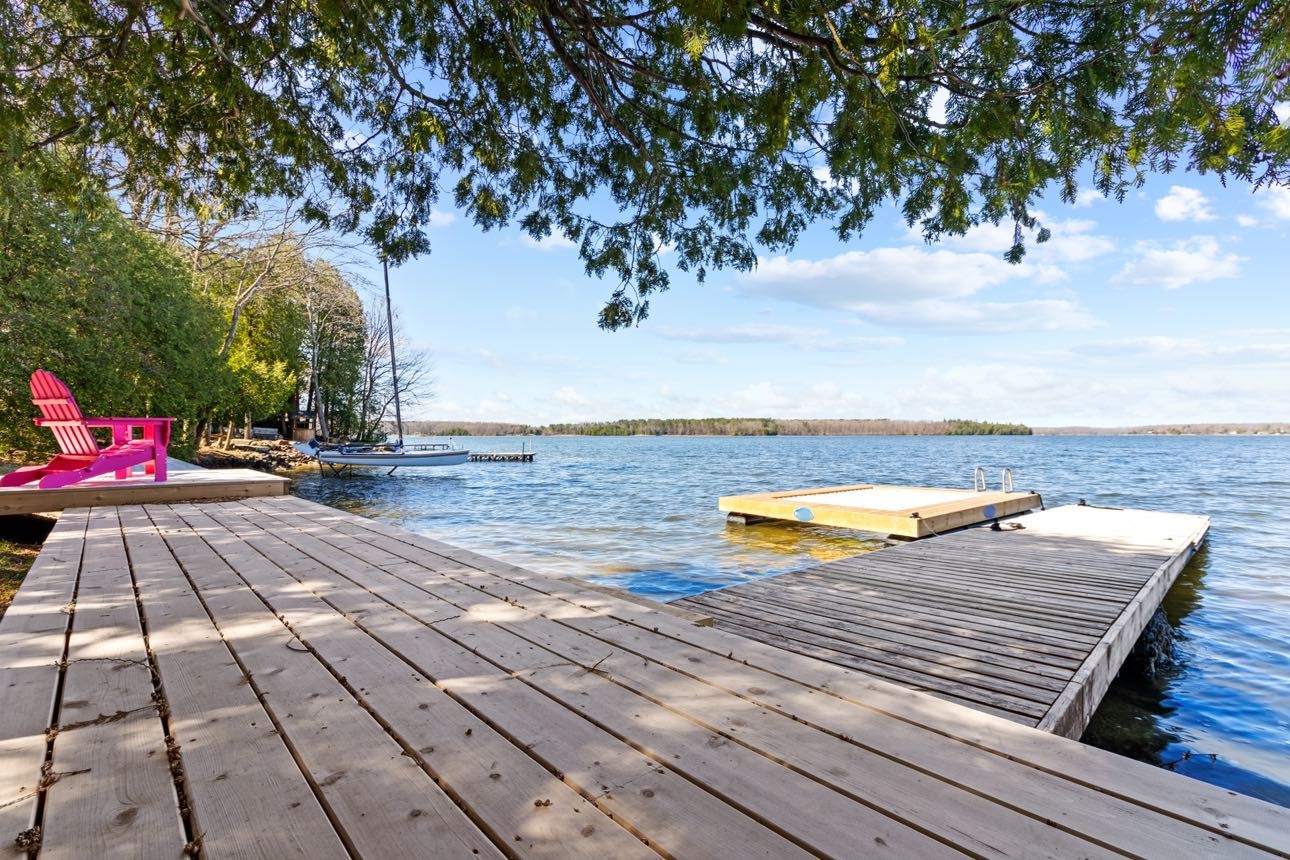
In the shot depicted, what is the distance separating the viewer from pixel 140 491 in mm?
7402

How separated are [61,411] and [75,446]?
0.50 m

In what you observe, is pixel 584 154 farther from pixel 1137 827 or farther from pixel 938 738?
pixel 1137 827

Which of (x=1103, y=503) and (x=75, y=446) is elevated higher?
(x=75, y=446)

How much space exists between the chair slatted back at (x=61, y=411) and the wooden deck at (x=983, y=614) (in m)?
7.59

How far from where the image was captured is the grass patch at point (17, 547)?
5637 mm

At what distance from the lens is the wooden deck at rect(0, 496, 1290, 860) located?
137 centimetres

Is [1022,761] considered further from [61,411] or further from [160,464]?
[61,411]

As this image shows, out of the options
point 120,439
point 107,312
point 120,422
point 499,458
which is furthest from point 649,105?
point 499,458

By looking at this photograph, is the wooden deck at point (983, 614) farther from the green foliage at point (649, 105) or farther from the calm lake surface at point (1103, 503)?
the green foliage at point (649, 105)

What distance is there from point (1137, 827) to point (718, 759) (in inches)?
37.3

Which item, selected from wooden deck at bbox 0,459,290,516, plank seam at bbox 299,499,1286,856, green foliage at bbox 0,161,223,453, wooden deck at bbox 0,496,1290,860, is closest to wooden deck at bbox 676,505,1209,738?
plank seam at bbox 299,499,1286,856

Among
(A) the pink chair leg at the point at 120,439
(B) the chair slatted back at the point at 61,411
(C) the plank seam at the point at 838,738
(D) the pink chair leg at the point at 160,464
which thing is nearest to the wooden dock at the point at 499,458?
(A) the pink chair leg at the point at 120,439

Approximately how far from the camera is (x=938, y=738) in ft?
5.97

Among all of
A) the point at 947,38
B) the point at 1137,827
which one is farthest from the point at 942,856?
the point at 947,38
